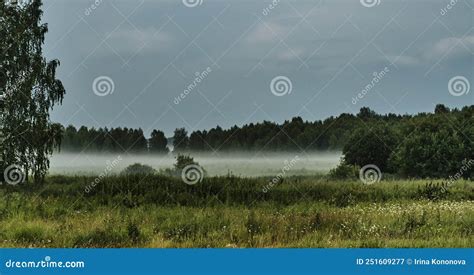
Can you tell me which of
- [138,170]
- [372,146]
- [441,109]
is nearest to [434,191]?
[372,146]

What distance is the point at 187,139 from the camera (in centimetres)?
1623

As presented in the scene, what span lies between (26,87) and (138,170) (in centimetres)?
897

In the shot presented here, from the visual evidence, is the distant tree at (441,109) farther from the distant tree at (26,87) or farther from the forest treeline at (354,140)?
the distant tree at (26,87)

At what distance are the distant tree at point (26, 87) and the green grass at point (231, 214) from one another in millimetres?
3325

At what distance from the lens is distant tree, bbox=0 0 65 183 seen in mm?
22297

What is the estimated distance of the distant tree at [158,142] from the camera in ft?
52.5

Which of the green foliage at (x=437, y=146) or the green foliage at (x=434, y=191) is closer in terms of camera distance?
the green foliage at (x=434, y=191)

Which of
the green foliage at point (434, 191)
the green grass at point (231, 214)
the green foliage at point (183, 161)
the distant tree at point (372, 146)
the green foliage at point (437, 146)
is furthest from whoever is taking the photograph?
the green foliage at point (437, 146)

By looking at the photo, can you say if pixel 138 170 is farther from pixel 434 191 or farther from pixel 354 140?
pixel 434 191

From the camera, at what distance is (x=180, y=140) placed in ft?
A: 53.3

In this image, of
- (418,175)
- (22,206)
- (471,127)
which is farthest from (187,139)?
(471,127)

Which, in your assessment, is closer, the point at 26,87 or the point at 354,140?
the point at 354,140

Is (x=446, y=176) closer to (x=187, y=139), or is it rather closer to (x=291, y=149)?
(x=291, y=149)

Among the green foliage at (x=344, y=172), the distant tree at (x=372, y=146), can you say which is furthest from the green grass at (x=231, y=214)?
the distant tree at (x=372, y=146)
